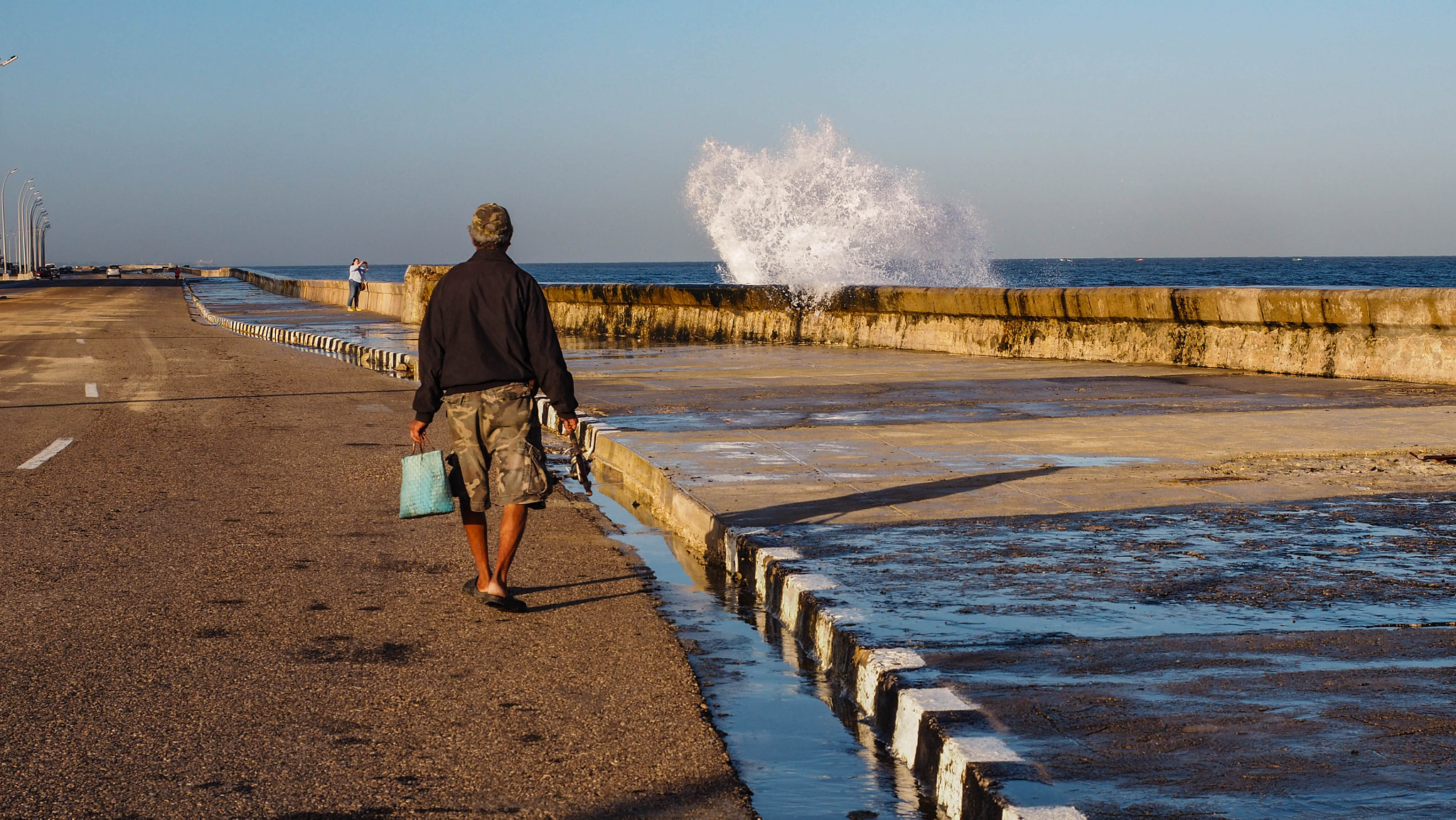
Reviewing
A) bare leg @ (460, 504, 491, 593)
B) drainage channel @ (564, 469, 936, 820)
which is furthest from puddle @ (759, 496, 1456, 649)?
bare leg @ (460, 504, 491, 593)

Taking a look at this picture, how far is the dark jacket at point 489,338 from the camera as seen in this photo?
5688 mm

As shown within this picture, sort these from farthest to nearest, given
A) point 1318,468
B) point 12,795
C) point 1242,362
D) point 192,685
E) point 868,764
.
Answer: point 1242,362 → point 1318,468 → point 192,685 → point 868,764 → point 12,795

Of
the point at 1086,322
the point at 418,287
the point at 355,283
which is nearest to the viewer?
the point at 1086,322

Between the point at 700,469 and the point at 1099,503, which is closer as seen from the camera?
the point at 1099,503

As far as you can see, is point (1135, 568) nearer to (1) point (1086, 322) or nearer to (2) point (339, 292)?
(1) point (1086, 322)

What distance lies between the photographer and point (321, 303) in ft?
170

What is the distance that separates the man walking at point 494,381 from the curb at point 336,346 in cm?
1350

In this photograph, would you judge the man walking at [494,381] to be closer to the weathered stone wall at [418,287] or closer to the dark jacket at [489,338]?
the dark jacket at [489,338]

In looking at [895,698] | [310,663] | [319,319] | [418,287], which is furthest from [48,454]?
[319,319]

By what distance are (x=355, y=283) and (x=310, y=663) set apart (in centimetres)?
Answer: 3975

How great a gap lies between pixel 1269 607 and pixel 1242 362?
10.2 m

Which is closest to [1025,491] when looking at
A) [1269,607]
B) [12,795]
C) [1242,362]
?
[1269,607]

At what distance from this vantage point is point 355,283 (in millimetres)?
43125

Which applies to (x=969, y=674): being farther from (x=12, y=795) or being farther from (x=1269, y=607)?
(x=12, y=795)
